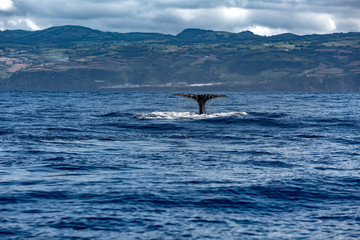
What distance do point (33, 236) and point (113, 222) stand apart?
1.90 meters

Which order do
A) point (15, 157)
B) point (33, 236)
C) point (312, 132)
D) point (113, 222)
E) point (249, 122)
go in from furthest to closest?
point (249, 122) → point (312, 132) → point (15, 157) → point (113, 222) → point (33, 236)

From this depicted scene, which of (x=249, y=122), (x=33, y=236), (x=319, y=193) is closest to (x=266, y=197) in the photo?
(x=319, y=193)

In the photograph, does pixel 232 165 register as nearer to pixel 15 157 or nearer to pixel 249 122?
pixel 15 157

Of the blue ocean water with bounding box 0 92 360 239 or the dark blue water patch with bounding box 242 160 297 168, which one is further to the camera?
the dark blue water patch with bounding box 242 160 297 168

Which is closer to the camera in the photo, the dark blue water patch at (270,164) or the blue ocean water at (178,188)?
the blue ocean water at (178,188)

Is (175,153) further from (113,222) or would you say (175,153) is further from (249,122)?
(249,122)

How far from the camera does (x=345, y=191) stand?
1520cm

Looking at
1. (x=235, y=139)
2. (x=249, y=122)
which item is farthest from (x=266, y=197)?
(x=249, y=122)

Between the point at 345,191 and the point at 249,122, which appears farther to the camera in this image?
the point at 249,122

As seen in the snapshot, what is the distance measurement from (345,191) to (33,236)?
9.76 meters

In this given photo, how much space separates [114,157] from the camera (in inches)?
870

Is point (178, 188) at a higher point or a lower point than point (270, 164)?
higher

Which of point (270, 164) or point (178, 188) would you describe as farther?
point (270, 164)

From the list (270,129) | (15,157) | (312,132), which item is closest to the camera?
(15,157)
